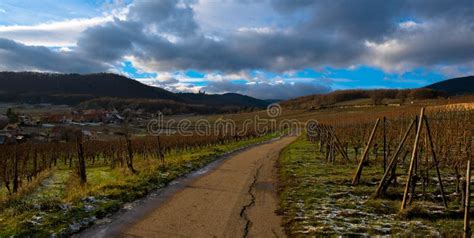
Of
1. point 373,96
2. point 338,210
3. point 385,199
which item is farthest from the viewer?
point 373,96

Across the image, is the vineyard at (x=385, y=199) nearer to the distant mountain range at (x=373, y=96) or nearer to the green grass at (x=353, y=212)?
the green grass at (x=353, y=212)

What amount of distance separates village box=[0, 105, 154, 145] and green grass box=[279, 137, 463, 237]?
42.5 meters

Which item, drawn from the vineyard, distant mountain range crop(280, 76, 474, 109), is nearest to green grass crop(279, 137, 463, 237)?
the vineyard

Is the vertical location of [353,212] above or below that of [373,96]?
below

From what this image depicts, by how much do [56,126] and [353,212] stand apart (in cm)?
8450

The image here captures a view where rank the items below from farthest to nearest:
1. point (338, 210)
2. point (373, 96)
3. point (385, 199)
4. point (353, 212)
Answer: point (373, 96)
point (385, 199)
point (338, 210)
point (353, 212)

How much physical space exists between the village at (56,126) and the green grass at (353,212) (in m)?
42.5

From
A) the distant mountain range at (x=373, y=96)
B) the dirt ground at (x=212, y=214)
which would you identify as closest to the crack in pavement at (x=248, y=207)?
the dirt ground at (x=212, y=214)

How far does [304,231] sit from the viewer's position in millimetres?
8516

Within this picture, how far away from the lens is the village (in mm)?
61634

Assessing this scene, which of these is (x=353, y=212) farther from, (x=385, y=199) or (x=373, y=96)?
(x=373, y=96)

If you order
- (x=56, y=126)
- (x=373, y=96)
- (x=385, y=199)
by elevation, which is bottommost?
(x=385, y=199)

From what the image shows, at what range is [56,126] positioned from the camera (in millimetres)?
83562

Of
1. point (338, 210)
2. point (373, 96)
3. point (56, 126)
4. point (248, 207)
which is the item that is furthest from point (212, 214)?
point (373, 96)
